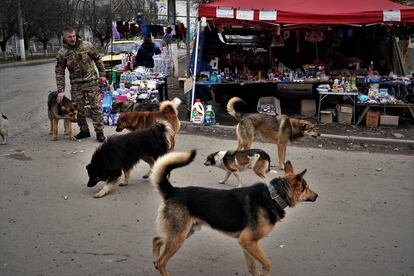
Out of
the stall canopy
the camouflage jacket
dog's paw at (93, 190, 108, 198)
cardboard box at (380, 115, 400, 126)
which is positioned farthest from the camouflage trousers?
cardboard box at (380, 115, 400, 126)

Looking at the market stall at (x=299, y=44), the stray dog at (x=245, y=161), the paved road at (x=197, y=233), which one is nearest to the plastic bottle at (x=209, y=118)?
the market stall at (x=299, y=44)

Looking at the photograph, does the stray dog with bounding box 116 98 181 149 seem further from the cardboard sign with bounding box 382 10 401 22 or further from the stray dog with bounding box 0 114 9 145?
the cardboard sign with bounding box 382 10 401 22

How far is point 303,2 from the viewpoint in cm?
1184

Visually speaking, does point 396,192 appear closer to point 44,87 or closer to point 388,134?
point 388,134

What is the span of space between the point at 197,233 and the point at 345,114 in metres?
7.36

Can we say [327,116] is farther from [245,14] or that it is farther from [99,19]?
[99,19]

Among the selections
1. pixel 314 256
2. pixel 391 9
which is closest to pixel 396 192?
pixel 314 256

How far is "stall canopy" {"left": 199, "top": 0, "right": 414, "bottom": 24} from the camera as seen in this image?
10.8 metres

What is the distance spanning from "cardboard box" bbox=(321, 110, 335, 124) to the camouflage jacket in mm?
5655

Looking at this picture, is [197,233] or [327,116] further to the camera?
[327,116]

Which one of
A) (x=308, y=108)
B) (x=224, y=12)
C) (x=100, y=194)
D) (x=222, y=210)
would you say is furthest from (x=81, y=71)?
(x=308, y=108)

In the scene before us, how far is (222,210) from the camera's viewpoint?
3.76 metres

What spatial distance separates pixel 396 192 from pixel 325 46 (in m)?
9.00

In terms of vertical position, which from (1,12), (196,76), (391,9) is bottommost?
(196,76)
